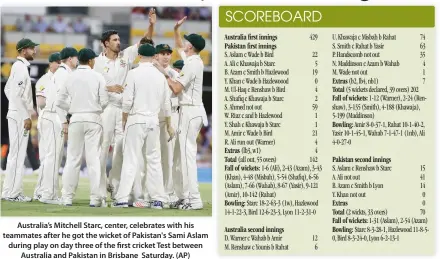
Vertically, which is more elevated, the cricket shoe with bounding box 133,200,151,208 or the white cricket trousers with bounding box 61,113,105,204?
the white cricket trousers with bounding box 61,113,105,204

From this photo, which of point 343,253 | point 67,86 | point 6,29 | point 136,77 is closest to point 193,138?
point 136,77

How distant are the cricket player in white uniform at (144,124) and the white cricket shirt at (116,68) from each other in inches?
33.7

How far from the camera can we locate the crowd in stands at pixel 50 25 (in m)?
24.5

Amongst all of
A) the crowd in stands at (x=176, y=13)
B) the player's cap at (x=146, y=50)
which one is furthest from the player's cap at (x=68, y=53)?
the crowd in stands at (x=176, y=13)

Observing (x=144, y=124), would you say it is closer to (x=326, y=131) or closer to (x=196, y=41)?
(x=196, y=41)

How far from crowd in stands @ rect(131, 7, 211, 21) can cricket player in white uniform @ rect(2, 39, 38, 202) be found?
11598 millimetres

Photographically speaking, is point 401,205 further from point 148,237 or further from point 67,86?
point 67,86

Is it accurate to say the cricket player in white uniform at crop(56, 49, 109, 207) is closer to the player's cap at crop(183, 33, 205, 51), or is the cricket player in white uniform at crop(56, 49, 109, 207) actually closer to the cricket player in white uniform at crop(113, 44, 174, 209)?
the cricket player in white uniform at crop(113, 44, 174, 209)

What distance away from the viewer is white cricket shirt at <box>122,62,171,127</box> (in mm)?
11789

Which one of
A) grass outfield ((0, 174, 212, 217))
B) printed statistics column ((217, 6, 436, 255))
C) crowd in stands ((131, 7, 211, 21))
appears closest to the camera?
printed statistics column ((217, 6, 436, 255))

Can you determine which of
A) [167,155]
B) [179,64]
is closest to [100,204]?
[167,155]

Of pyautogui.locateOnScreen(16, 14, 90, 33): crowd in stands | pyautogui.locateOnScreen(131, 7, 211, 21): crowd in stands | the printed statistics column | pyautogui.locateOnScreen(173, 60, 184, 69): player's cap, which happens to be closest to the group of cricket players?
pyautogui.locateOnScreen(173, 60, 184, 69): player's cap

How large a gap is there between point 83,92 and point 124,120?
0.73m

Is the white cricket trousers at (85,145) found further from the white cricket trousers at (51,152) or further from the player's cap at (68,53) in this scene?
the player's cap at (68,53)
